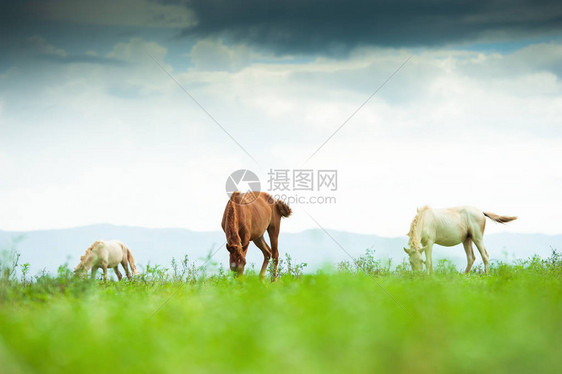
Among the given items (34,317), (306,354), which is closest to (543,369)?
(306,354)

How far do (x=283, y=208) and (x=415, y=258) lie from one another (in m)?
3.65

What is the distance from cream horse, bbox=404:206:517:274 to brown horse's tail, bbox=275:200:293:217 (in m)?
3.22

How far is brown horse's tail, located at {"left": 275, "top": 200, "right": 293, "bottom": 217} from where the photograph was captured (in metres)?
12.1

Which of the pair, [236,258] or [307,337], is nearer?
[307,337]

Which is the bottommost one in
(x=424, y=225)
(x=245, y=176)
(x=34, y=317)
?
(x=34, y=317)

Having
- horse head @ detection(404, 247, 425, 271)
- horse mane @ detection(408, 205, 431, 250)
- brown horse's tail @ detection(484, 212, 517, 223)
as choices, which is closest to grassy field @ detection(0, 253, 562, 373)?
horse head @ detection(404, 247, 425, 271)

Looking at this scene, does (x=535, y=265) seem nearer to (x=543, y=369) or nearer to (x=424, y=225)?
(x=424, y=225)

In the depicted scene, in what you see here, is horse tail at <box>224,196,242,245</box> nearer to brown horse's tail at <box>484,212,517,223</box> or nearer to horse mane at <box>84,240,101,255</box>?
horse mane at <box>84,240,101,255</box>

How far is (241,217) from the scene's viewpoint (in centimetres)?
964

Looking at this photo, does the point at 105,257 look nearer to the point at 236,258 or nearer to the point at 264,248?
the point at 264,248

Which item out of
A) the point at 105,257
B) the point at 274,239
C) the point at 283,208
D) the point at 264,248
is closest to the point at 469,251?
the point at 283,208

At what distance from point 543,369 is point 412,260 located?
334 inches

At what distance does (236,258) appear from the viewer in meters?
8.63

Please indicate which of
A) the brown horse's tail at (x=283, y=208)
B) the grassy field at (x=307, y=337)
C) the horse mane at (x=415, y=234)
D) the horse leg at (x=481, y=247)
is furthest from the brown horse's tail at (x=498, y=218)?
the grassy field at (x=307, y=337)
